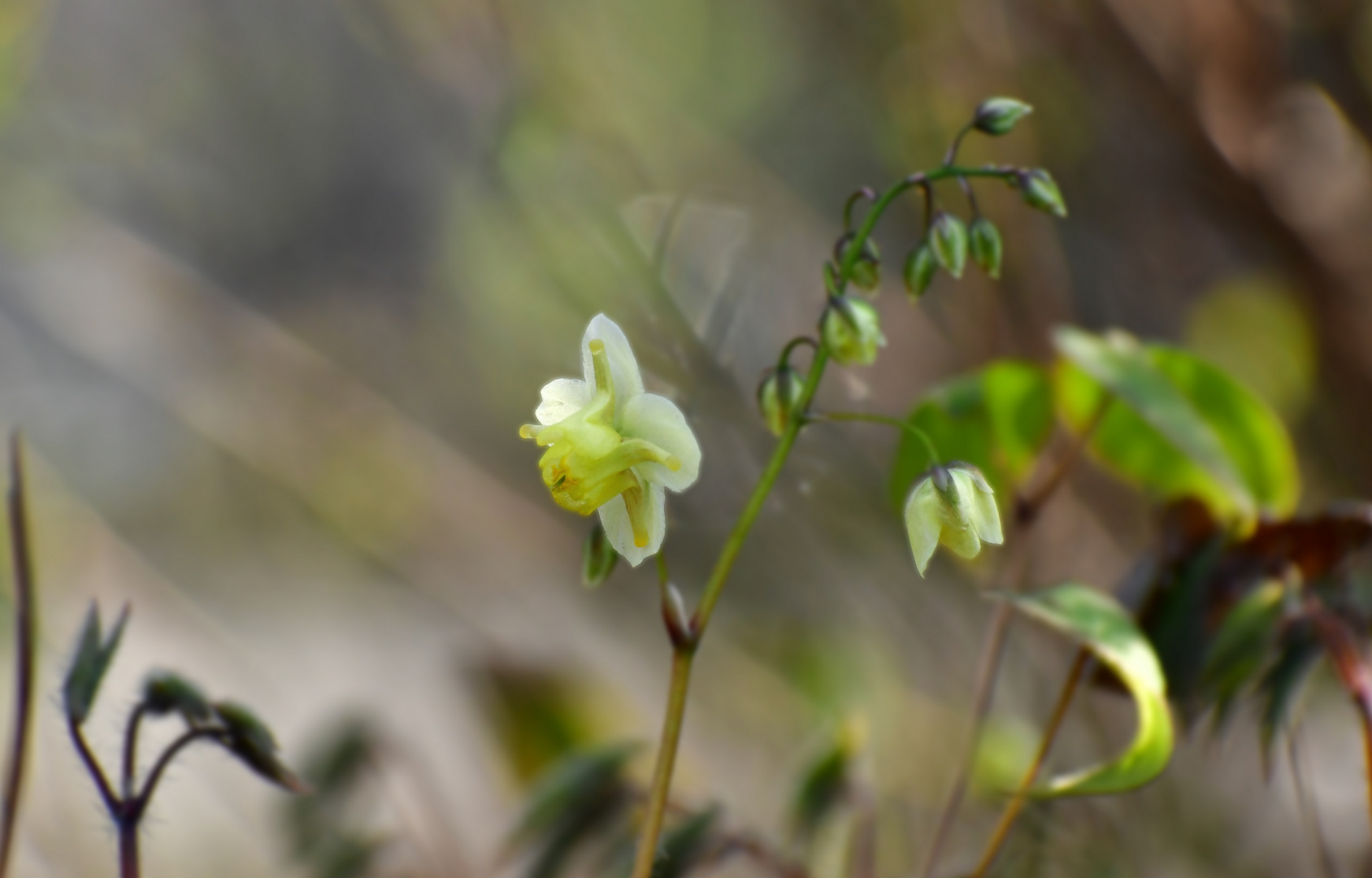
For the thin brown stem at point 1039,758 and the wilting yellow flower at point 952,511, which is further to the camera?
the thin brown stem at point 1039,758

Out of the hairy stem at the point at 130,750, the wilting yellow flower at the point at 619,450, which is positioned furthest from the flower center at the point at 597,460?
the hairy stem at the point at 130,750

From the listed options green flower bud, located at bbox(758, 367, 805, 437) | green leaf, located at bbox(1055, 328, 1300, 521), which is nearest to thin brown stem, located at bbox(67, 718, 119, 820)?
green flower bud, located at bbox(758, 367, 805, 437)

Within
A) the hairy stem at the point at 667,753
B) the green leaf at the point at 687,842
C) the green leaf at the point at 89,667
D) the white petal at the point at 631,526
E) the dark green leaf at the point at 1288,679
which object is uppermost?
the green leaf at the point at 89,667

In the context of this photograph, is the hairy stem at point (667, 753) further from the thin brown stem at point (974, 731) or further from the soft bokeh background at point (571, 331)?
the soft bokeh background at point (571, 331)

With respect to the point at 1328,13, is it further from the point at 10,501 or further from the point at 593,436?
the point at 10,501

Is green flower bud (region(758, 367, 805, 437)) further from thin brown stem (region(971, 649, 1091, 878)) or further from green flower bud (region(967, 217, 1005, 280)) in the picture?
thin brown stem (region(971, 649, 1091, 878))
